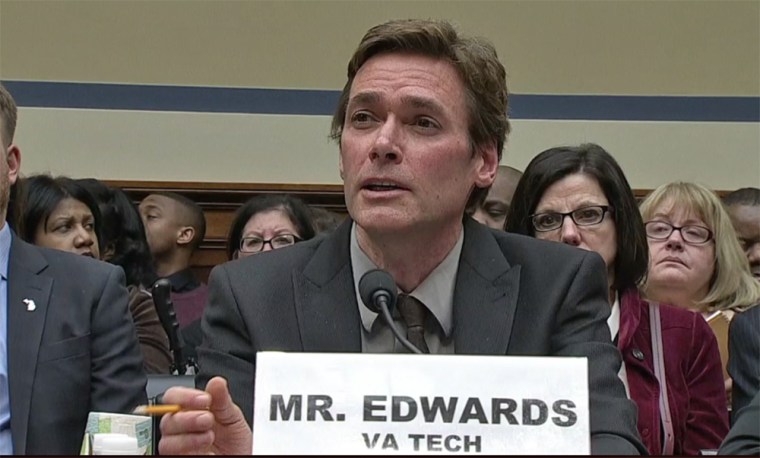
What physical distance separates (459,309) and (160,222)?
2820 mm

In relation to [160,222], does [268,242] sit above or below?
below

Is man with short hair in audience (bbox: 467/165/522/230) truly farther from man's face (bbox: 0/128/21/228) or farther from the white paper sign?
the white paper sign

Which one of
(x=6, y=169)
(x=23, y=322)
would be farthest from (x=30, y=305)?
(x=6, y=169)

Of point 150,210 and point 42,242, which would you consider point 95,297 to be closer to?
point 42,242

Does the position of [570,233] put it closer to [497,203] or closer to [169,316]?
[497,203]

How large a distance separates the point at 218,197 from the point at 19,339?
2865 mm

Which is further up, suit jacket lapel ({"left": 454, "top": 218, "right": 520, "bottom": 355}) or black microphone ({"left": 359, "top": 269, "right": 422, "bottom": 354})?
suit jacket lapel ({"left": 454, "top": 218, "right": 520, "bottom": 355})

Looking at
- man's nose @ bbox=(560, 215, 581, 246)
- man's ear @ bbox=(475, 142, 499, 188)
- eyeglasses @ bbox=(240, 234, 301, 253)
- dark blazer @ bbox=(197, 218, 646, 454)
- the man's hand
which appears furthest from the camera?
eyeglasses @ bbox=(240, 234, 301, 253)

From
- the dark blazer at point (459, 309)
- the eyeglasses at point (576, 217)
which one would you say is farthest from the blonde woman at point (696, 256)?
the dark blazer at point (459, 309)

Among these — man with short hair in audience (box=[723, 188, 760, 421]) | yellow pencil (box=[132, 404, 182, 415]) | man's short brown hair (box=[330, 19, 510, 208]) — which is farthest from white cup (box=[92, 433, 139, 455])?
man with short hair in audience (box=[723, 188, 760, 421])

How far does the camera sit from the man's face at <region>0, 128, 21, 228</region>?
2754 millimetres

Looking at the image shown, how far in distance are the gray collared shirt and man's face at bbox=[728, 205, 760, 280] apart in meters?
1.98

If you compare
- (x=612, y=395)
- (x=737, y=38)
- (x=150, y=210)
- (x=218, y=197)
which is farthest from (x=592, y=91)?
(x=612, y=395)

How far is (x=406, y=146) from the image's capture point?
7.27 feet
